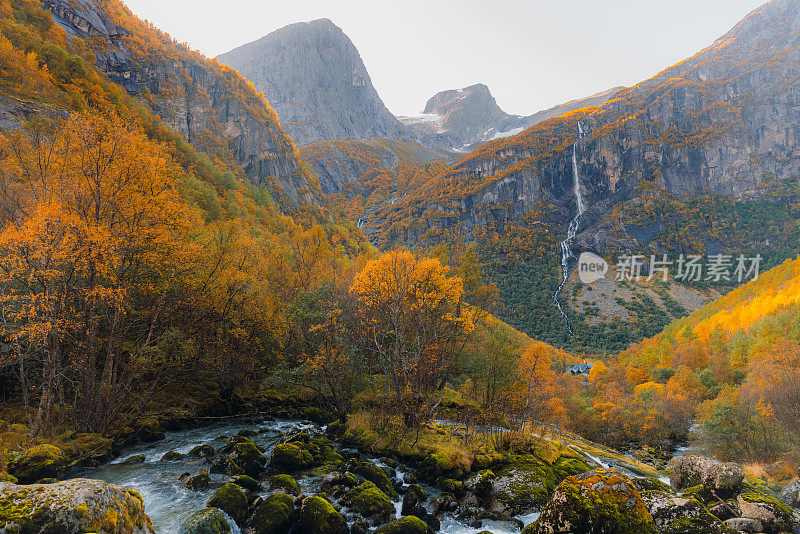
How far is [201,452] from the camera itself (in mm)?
19438

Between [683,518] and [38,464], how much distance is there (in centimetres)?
2410

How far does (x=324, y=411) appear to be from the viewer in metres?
29.6

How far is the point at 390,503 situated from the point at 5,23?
8091 cm

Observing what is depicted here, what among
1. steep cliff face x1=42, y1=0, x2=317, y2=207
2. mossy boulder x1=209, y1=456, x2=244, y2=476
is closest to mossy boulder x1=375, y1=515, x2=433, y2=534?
mossy boulder x1=209, y1=456, x2=244, y2=476

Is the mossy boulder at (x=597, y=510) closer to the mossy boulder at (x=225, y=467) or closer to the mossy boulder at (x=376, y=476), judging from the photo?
the mossy boulder at (x=376, y=476)

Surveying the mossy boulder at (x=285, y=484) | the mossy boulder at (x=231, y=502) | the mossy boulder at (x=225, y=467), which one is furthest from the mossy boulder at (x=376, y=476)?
the mossy boulder at (x=231, y=502)

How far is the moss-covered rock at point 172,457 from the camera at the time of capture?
60.9 feet

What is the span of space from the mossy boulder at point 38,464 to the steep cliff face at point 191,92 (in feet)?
329

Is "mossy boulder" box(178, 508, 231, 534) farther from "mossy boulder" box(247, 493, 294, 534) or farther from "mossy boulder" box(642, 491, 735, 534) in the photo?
"mossy boulder" box(642, 491, 735, 534)

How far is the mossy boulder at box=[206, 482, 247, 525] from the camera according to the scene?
12852mm

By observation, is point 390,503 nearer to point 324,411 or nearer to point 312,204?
point 324,411

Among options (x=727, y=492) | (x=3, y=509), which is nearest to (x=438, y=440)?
(x=727, y=492)

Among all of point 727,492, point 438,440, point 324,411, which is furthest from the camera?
point 324,411

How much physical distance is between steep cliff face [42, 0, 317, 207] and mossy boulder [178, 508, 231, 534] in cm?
10660
